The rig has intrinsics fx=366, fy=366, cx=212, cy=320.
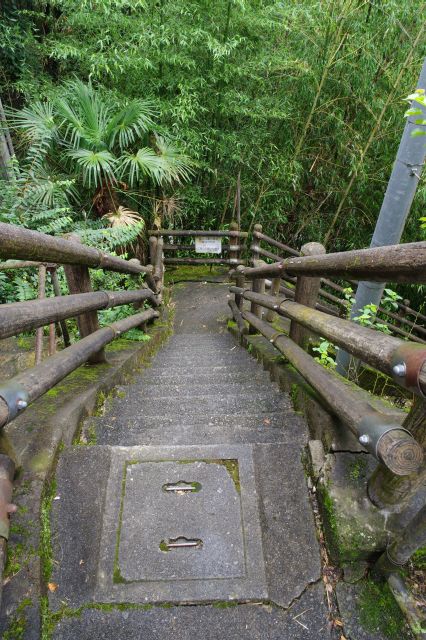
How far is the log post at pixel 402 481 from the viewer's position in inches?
39.6

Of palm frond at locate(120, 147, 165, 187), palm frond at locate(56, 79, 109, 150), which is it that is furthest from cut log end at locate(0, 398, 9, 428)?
palm frond at locate(56, 79, 109, 150)

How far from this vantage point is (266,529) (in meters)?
1.24

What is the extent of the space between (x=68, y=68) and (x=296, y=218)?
16.8 ft

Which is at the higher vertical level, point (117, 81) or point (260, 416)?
point (117, 81)

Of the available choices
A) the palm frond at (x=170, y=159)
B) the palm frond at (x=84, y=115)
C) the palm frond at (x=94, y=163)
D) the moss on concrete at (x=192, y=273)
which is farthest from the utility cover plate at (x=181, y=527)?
the moss on concrete at (x=192, y=273)

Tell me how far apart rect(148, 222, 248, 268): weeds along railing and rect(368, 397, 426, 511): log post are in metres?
4.97

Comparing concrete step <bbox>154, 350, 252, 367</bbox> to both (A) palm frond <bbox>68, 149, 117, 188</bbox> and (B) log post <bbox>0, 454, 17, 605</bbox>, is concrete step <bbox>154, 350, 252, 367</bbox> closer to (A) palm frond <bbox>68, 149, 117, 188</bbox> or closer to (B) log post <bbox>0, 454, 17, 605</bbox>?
(B) log post <bbox>0, 454, 17, 605</bbox>

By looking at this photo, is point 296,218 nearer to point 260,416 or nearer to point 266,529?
point 260,416

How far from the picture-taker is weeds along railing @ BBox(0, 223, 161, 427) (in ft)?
3.66

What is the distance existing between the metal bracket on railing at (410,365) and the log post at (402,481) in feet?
0.40

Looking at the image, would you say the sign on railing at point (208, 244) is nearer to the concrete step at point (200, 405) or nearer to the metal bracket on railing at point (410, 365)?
the concrete step at point (200, 405)

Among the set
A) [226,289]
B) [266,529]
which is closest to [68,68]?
[226,289]

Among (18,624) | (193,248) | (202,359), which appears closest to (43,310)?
(18,624)

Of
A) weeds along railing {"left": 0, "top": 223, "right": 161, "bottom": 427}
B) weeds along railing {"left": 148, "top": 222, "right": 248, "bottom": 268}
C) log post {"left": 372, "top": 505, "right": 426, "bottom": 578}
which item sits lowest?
weeds along railing {"left": 148, "top": 222, "right": 248, "bottom": 268}
